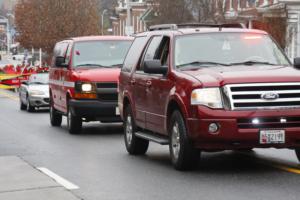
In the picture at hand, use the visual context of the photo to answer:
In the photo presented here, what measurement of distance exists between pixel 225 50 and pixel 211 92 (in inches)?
58.1

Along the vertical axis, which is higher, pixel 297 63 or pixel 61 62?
pixel 297 63

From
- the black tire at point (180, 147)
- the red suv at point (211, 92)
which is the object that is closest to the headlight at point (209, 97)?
the red suv at point (211, 92)

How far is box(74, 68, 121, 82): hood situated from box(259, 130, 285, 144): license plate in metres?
7.64

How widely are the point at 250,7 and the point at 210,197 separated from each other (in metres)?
40.8

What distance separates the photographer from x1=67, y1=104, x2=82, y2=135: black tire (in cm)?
1822

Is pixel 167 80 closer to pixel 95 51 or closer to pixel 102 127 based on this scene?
pixel 95 51

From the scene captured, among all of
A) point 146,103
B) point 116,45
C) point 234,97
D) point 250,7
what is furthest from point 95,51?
point 250,7

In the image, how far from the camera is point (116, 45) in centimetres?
1897

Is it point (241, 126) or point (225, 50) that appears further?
point (225, 50)

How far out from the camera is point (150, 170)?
38.2 feet

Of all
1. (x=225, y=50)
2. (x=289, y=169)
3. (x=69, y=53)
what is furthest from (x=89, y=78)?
(x=289, y=169)

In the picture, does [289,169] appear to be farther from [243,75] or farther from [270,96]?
[243,75]

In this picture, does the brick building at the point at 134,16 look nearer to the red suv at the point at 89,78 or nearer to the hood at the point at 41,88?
the hood at the point at 41,88

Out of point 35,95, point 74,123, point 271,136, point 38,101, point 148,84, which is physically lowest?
point 38,101
